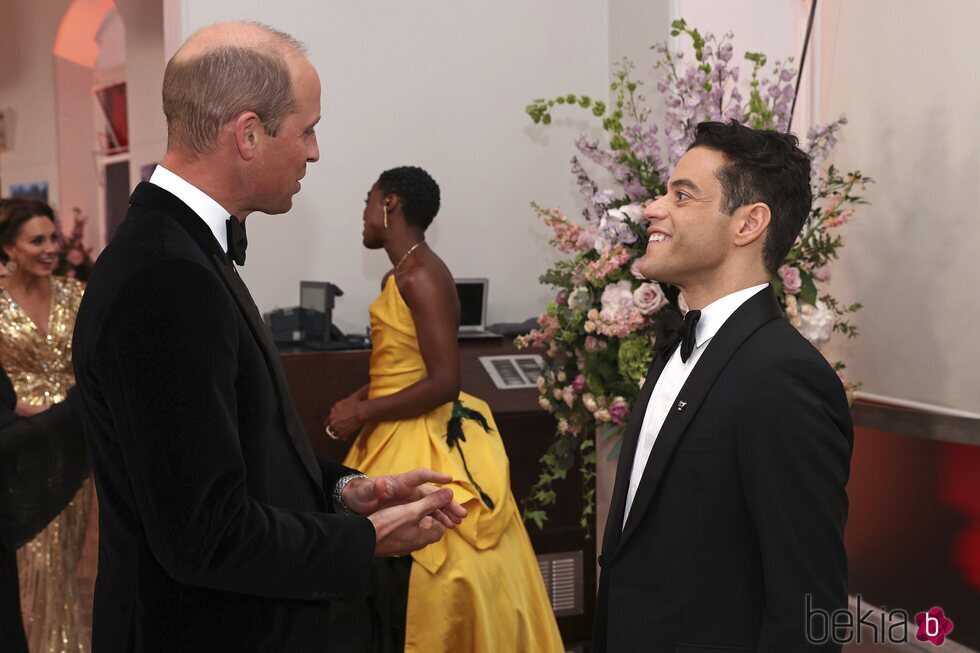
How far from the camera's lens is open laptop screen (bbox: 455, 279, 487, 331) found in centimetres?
449

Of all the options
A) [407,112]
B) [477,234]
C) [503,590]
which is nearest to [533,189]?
[477,234]

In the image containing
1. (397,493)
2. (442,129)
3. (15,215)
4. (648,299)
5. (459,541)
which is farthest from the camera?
(442,129)

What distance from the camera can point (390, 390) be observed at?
329 centimetres

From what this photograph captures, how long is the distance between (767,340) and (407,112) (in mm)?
3361

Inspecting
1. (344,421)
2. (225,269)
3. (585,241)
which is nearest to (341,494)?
(225,269)

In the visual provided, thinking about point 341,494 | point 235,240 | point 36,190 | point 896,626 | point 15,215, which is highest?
point 36,190

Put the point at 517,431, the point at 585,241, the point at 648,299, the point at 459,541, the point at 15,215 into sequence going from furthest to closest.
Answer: the point at 517,431 → the point at 15,215 → the point at 459,541 → the point at 585,241 → the point at 648,299

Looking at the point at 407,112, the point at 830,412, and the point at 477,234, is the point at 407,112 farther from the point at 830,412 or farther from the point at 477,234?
the point at 830,412

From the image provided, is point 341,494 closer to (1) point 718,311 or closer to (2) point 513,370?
(1) point 718,311

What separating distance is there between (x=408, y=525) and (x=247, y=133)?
67cm

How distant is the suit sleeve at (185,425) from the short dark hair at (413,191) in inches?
78.1

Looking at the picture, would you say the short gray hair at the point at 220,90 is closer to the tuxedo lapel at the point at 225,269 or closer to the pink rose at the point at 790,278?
the tuxedo lapel at the point at 225,269

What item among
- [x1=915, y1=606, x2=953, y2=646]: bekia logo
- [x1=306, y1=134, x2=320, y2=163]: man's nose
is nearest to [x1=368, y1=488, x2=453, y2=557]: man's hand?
[x1=306, y1=134, x2=320, y2=163]: man's nose

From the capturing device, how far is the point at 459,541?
3012 millimetres
